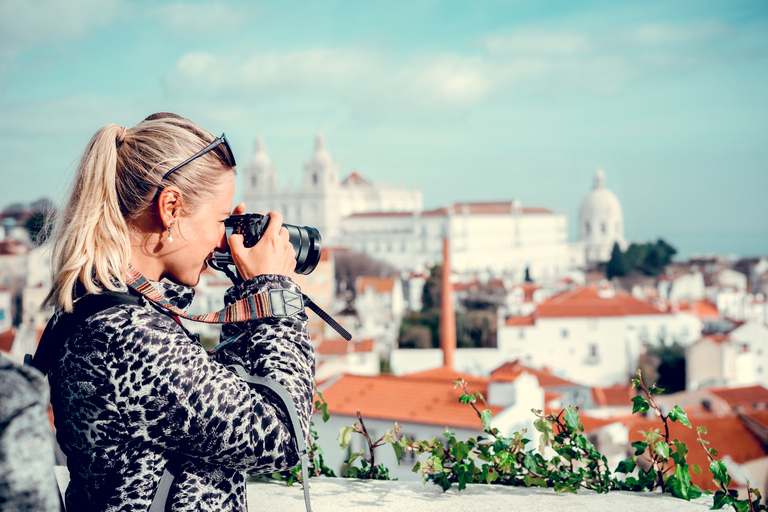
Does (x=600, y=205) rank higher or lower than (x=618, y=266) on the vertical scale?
higher

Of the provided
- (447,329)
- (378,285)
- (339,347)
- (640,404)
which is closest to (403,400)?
(339,347)

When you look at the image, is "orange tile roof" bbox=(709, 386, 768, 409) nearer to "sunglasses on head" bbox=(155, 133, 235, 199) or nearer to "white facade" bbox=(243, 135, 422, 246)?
"sunglasses on head" bbox=(155, 133, 235, 199)

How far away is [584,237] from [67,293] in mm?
80084

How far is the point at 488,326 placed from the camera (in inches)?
1091

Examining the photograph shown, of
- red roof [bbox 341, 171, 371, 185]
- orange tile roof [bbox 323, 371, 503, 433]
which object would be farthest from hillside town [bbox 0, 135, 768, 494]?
red roof [bbox 341, 171, 371, 185]

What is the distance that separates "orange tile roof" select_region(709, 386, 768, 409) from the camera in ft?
59.5

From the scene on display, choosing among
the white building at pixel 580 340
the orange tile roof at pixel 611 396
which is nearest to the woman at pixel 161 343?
the orange tile roof at pixel 611 396

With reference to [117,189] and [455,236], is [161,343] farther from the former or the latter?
[455,236]

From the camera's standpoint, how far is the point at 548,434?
140 cm

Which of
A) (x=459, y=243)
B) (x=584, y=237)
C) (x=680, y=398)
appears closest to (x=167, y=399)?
(x=680, y=398)

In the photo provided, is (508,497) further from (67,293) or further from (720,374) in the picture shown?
(720,374)

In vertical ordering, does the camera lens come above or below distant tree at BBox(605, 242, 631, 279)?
above

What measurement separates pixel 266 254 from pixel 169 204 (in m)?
0.12

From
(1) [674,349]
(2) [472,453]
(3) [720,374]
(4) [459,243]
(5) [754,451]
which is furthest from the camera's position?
(4) [459,243]
